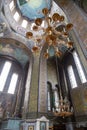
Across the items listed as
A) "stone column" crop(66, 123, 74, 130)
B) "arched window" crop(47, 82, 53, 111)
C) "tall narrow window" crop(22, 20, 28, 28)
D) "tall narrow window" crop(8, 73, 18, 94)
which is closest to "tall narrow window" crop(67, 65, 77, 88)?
"arched window" crop(47, 82, 53, 111)

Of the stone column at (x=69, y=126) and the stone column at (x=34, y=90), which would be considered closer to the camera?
the stone column at (x=34, y=90)

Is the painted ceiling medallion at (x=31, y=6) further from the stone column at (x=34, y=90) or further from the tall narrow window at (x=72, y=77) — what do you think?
the tall narrow window at (x=72, y=77)

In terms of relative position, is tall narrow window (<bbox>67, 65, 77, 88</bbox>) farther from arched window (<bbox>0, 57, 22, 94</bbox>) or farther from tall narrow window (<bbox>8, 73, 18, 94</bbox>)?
tall narrow window (<bbox>8, 73, 18, 94</bbox>)

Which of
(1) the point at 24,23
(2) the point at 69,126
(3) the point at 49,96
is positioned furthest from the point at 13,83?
(2) the point at 69,126

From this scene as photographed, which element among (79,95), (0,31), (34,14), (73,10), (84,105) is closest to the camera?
(73,10)

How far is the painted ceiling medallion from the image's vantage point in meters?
10.9

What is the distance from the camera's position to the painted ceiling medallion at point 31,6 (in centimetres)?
1090

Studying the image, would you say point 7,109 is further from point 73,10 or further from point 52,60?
point 73,10

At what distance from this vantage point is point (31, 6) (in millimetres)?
11398

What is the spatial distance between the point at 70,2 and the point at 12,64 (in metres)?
8.25

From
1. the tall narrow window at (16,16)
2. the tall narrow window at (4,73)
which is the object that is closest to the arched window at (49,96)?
the tall narrow window at (4,73)

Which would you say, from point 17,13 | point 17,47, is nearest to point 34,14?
point 17,13

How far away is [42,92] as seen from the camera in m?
8.23

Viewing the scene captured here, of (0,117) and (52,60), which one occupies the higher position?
(52,60)
